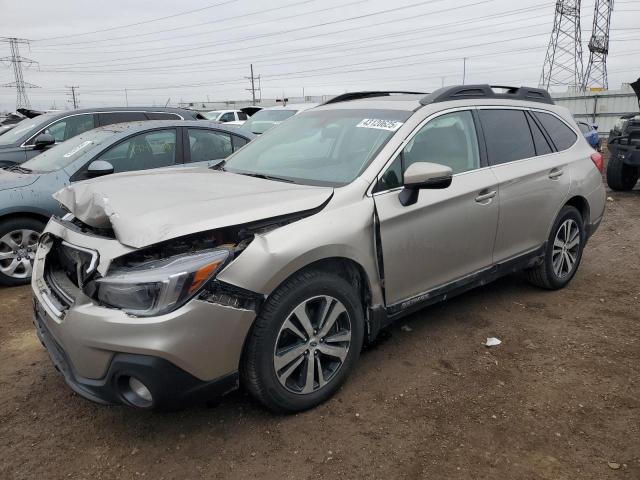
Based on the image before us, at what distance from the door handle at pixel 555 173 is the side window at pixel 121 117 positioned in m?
5.90

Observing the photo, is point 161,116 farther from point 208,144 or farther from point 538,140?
point 538,140

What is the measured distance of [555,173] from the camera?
4.34 meters

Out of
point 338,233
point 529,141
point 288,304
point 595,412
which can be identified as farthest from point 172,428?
point 529,141

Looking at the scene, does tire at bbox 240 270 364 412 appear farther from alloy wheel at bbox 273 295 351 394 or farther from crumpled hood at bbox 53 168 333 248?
crumpled hood at bbox 53 168 333 248

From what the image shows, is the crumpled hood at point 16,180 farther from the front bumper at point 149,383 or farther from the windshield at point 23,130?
the front bumper at point 149,383

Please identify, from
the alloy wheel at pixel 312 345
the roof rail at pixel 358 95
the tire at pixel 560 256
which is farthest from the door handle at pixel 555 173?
the alloy wheel at pixel 312 345

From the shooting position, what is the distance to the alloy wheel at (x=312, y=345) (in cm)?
273

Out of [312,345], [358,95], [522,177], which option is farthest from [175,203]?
[522,177]

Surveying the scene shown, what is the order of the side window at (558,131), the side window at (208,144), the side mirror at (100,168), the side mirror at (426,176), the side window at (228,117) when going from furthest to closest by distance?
the side window at (228,117) < the side window at (208,144) < the side mirror at (100,168) < the side window at (558,131) < the side mirror at (426,176)

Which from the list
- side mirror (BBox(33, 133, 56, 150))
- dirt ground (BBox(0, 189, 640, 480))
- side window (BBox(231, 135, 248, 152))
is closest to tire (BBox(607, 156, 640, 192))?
dirt ground (BBox(0, 189, 640, 480))

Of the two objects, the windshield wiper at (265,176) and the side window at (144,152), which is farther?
the side window at (144,152)

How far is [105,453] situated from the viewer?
8.64ft

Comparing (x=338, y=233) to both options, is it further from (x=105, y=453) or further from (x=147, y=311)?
(x=105, y=453)

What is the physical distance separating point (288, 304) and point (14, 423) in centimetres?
168
